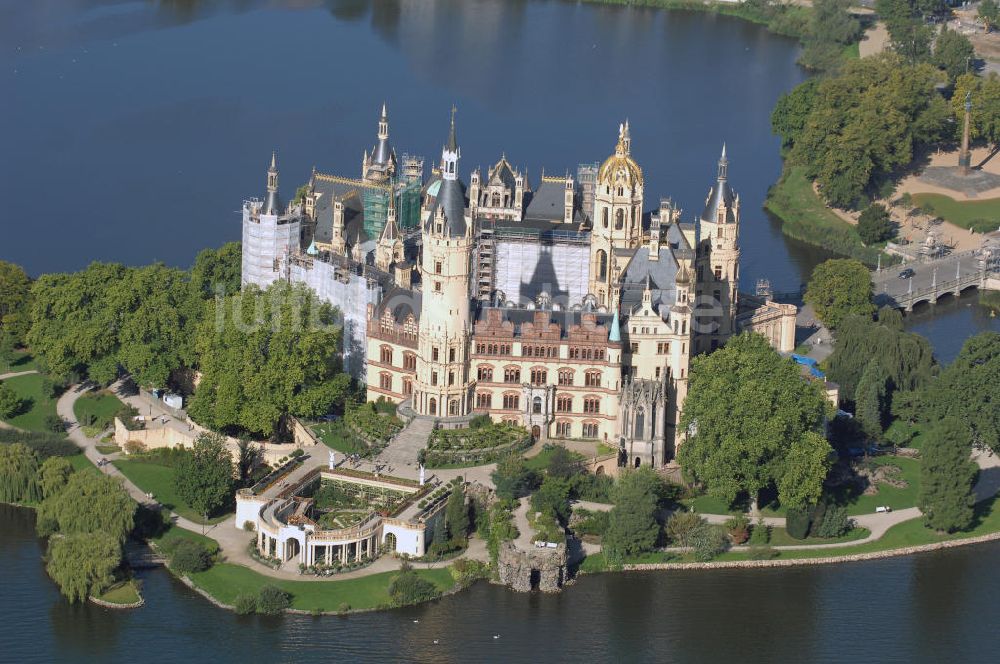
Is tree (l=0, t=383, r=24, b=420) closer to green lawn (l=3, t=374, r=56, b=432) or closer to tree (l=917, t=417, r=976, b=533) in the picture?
green lawn (l=3, t=374, r=56, b=432)

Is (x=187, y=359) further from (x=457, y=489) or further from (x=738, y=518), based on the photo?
(x=738, y=518)

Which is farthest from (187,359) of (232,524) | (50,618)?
(50,618)

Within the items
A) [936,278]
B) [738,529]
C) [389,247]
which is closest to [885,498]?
[738,529]

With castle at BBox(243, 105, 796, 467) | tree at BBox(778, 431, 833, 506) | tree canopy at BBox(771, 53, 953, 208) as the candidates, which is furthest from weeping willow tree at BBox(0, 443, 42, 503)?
tree canopy at BBox(771, 53, 953, 208)

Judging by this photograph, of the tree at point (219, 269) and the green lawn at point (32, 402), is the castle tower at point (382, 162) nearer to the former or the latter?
the tree at point (219, 269)

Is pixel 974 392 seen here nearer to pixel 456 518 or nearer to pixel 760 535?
pixel 760 535

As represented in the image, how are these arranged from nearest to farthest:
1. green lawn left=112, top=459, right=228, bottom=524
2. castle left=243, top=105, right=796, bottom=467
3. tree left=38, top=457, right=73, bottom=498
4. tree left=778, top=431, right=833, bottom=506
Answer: tree left=778, top=431, right=833, bottom=506
green lawn left=112, top=459, right=228, bottom=524
tree left=38, top=457, right=73, bottom=498
castle left=243, top=105, right=796, bottom=467
